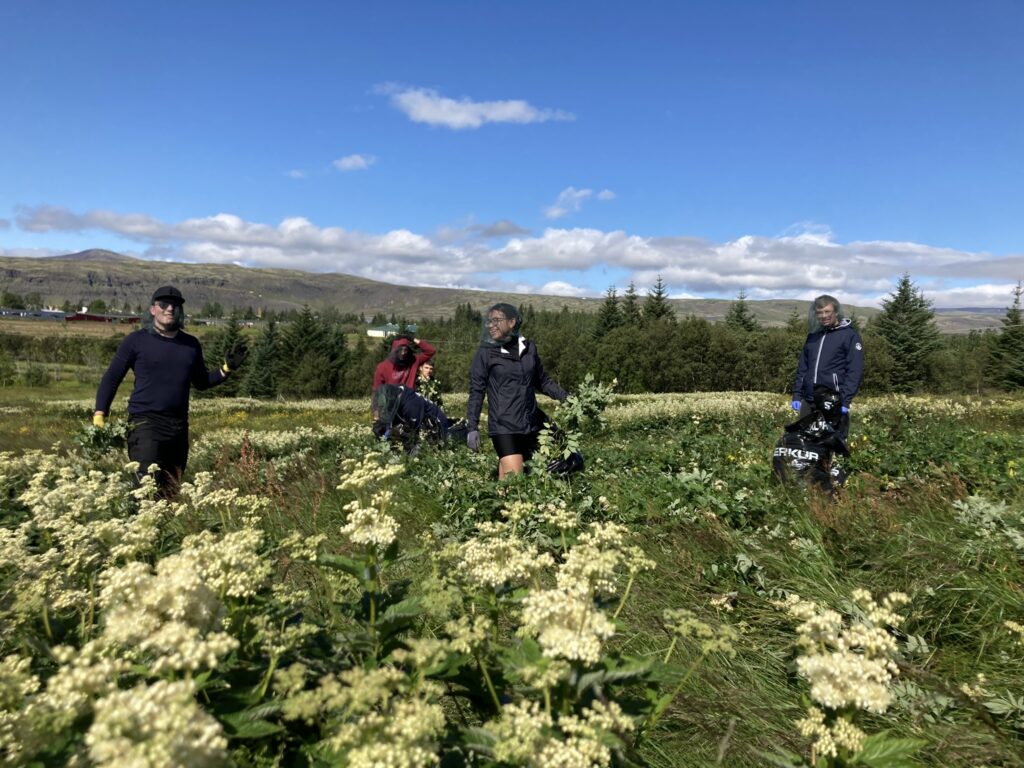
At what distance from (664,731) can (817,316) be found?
6.31m

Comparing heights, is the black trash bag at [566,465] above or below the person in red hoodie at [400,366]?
below

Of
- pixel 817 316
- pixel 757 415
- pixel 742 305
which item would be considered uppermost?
pixel 742 305

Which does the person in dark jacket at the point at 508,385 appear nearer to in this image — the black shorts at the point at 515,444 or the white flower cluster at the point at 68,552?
the black shorts at the point at 515,444

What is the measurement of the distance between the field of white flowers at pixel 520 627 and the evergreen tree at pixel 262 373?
69.3 meters

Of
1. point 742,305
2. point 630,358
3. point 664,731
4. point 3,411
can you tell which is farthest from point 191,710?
point 742,305

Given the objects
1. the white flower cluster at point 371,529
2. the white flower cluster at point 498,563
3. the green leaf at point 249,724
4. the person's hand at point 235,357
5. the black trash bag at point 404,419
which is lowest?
the black trash bag at point 404,419

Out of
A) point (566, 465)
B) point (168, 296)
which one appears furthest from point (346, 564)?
point (168, 296)

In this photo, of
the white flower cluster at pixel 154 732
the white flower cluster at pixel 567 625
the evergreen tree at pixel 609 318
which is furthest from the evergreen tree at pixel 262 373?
the white flower cluster at pixel 154 732

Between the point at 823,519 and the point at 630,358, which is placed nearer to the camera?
the point at 823,519

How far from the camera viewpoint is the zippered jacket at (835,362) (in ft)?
23.6

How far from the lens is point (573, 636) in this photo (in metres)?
1.59

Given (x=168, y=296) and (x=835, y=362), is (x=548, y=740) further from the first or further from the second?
(x=835, y=362)

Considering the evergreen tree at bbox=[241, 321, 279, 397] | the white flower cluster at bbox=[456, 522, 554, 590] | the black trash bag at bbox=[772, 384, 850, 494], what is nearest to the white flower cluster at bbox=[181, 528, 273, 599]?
the white flower cluster at bbox=[456, 522, 554, 590]

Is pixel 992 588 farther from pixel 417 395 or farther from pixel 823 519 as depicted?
pixel 417 395
